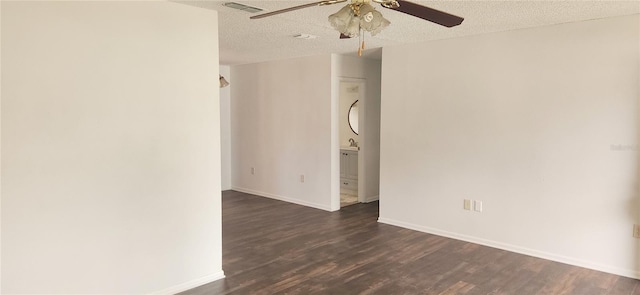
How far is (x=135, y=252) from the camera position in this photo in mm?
3037

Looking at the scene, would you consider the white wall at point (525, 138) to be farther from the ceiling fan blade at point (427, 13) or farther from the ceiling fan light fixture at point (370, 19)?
the ceiling fan light fixture at point (370, 19)

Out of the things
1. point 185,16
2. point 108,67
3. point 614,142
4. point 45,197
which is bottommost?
point 45,197

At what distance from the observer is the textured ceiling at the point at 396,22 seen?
3.19m

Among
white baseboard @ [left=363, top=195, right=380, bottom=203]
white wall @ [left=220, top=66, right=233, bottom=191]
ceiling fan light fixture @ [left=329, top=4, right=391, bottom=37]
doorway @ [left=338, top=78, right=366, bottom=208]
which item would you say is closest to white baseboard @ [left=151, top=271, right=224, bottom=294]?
ceiling fan light fixture @ [left=329, top=4, right=391, bottom=37]

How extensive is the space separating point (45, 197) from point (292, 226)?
9.83 feet

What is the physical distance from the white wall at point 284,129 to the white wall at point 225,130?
0.09m

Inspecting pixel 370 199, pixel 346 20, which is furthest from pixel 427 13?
pixel 370 199

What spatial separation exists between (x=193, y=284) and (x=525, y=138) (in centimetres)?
329

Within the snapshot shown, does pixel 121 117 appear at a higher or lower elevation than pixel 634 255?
higher

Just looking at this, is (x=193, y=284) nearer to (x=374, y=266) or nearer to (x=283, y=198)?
(x=374, y=266)

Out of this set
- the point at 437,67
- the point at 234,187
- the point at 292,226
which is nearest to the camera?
the point at 437,67

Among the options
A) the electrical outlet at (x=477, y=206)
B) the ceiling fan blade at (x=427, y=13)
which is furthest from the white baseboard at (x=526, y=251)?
the ceiling fan blade at (x=427, y=13)

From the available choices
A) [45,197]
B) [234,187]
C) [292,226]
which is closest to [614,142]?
[292,226]

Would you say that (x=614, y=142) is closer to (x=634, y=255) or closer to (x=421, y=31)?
(x=634, y=255)
